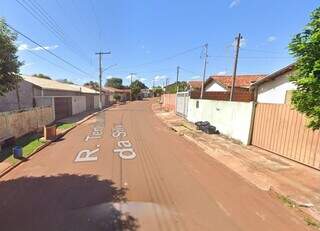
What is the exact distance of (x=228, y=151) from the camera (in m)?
10.5

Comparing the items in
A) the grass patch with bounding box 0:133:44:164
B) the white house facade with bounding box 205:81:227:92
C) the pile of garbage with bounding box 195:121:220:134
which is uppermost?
the white house facade with bounding box 205:81:227:92

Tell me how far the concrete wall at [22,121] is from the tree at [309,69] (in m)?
13.4

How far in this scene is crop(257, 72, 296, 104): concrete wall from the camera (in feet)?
44.1

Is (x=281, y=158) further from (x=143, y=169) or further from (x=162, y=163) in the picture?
(x=143, y=169)

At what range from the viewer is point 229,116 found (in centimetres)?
1355

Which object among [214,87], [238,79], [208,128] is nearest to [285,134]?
[208,128]

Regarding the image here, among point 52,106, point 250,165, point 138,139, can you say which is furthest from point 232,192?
point 52,106

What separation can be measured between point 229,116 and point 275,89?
3618 mm

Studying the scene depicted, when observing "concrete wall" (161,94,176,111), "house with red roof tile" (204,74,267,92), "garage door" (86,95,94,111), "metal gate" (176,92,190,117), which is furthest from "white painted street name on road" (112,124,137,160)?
"garage door" (86,95,94,111)

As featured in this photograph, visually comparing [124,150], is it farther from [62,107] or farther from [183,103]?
[62,107]

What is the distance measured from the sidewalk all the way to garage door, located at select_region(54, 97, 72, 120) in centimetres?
1669

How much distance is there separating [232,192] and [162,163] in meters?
3.19

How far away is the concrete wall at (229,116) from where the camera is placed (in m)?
11.7

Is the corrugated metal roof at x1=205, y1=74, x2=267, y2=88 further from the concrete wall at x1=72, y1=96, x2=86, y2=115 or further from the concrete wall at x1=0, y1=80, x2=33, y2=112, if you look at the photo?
the concrete wall at x1=0, y1=80, x2=33, y2=112
